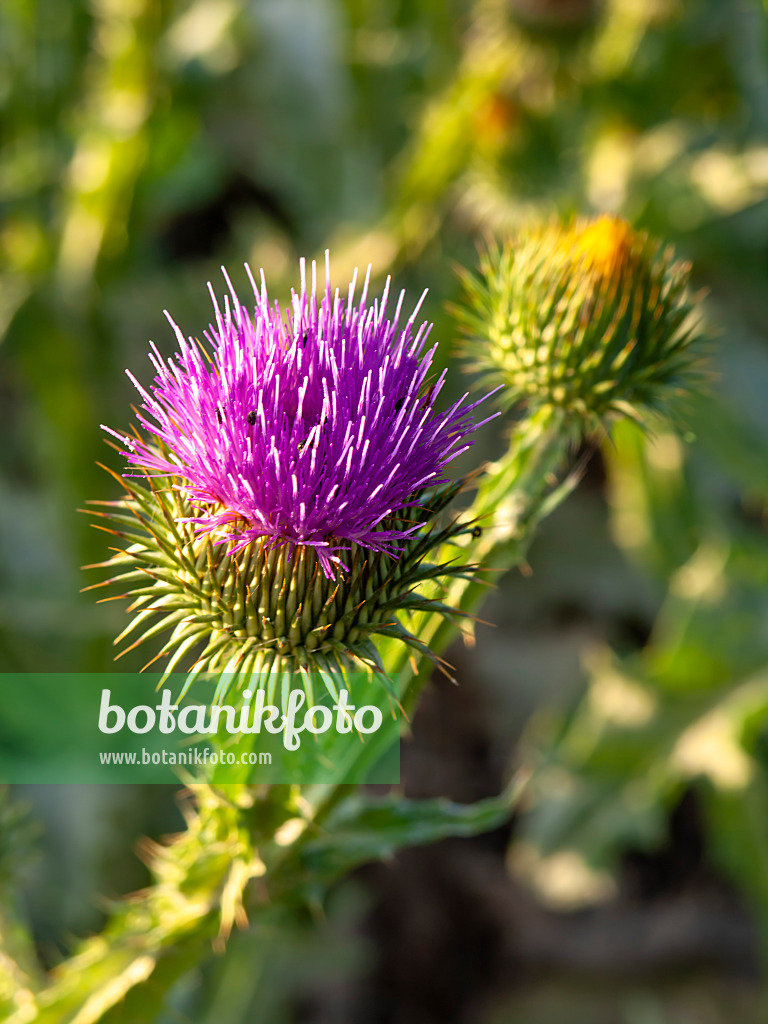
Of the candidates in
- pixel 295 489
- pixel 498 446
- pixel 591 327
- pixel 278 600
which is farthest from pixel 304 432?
pixel 498 446

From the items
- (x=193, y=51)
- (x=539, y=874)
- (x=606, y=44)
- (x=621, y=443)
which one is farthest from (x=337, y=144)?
(x=539, y=874)

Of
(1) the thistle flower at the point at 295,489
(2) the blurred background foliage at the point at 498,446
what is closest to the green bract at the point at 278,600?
(1) the thistle flower at the point at 295,489

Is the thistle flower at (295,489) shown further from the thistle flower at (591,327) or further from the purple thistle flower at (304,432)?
the thistle flower at (591,327)

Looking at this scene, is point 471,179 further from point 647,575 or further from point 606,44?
point 647,575

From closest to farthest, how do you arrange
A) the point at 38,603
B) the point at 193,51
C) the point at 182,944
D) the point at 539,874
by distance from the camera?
1. the point at 182,944
2. the point at 539,874
3. the point at 38,603
4. the point at 193,51

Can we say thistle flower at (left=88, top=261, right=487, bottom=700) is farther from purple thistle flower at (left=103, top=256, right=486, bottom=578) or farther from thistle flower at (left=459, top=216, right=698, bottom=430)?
thistle flower at (left=459, top=216, right=698, bottom=430)

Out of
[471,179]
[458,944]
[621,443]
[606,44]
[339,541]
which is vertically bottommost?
[458,944]
